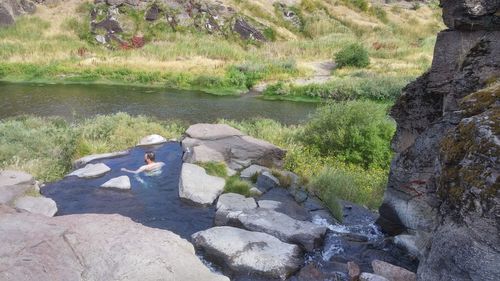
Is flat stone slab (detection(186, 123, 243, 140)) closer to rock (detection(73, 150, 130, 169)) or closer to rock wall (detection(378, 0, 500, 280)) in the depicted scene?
rock (detection(73, 150, 130, 169))

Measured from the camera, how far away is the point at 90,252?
7.43 metres

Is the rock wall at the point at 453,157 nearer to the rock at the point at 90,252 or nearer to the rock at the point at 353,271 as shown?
the rock at the point at 353,271

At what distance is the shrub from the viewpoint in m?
A: 13.4

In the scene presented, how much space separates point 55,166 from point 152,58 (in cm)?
2930

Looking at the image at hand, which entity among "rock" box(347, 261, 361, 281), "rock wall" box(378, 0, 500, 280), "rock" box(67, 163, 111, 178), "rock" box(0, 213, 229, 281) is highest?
"rock wall" box(378, 0, 500, 280)

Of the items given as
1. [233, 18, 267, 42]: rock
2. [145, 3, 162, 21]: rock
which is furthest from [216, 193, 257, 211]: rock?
[145, 3, 162, 21]: rock

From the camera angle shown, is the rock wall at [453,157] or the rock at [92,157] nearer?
the rock wall at [453,157]

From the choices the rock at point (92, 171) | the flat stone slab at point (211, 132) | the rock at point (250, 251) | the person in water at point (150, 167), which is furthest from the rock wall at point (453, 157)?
the rock at point (92, 171)

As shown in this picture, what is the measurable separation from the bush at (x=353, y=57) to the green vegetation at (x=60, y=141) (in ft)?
79.7

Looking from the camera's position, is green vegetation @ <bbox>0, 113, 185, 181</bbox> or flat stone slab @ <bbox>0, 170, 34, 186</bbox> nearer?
flat stone slab @ <bbox>0, 170, 34, 186</bbox>

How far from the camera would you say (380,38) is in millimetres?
56219

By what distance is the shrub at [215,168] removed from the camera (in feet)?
44.0

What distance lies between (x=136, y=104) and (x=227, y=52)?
58.8 ft

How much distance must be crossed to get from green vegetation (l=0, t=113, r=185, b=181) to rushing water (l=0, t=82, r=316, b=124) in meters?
5.43
